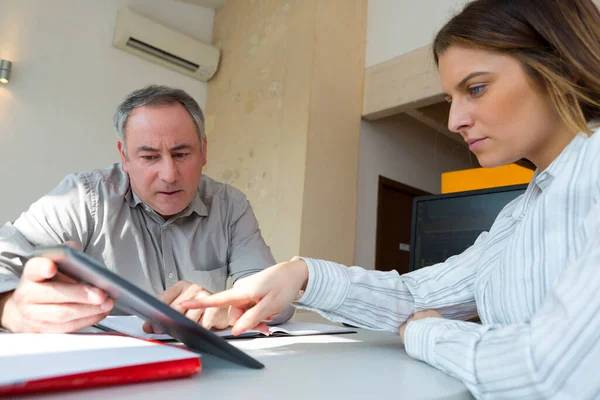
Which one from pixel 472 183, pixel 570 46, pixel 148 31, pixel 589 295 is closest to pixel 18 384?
pixel 589 295

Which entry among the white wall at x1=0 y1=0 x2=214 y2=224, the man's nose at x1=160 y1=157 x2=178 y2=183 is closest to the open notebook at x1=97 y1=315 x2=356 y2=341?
the man's nose at x1=160 y1=157 x2=178 y2=183

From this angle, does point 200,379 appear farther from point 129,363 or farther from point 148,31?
point 148,31

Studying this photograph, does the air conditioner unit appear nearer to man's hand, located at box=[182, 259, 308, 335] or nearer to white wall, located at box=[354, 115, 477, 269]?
white wall, located at box=[354, 115, 477, 269]

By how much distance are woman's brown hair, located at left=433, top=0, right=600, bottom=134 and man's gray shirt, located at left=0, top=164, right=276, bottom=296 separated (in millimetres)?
960

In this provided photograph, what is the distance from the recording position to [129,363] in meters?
0.41

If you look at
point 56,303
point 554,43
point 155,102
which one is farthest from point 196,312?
point 155,102

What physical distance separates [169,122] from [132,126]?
0.40 ft

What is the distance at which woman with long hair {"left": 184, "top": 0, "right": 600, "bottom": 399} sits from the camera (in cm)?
47

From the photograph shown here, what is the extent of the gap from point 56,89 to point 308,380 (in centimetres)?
377

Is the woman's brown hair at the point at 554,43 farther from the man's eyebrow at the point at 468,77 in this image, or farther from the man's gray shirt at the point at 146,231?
the man's gray shirt at the point at 146,231

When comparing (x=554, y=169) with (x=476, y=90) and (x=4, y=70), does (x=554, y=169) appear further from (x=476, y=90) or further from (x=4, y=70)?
(x=4, y=70)

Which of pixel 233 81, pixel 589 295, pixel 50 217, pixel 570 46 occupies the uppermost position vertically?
pixel 233 81

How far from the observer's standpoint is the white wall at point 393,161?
395 centimetres

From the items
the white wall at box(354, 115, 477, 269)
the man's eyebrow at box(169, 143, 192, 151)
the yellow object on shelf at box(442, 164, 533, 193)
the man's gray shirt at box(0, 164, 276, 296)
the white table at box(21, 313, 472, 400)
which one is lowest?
the white table at box(21, 313, 472, 400)
